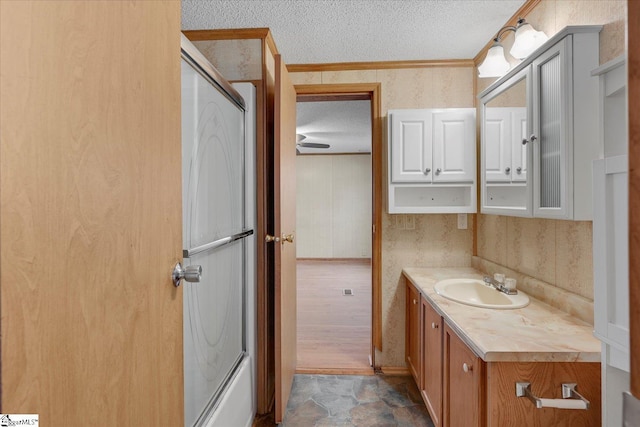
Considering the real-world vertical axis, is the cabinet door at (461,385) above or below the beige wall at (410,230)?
→ below

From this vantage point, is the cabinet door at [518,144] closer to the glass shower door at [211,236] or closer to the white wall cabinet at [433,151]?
the white wall cabinet at [433,151]

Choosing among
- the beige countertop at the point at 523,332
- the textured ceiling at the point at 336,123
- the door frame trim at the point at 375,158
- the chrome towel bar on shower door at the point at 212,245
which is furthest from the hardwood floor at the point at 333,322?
the textured ceiling at the point at 336,123

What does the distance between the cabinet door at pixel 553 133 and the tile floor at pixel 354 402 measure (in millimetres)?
1448

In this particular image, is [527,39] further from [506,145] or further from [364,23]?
[364,23]

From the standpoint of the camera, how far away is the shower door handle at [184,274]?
852mm

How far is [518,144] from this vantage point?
1.67 meters

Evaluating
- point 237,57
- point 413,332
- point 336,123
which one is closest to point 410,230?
point 413,332

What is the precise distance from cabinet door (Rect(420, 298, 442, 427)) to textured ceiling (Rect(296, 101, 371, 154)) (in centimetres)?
265

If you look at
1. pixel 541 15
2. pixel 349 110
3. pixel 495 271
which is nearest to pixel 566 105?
pixel 541 15

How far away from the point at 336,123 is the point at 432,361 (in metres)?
3.54

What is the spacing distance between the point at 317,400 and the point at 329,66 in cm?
243

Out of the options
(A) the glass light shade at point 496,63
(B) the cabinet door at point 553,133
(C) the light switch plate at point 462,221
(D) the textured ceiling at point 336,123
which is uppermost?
(D) the textured ceiling at point 336,123

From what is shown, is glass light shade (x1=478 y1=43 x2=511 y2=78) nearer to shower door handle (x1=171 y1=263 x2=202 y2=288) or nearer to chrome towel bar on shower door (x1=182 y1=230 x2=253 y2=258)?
chrome towel bar on shower door (x1=182 y1=230 x2=253 y2=258)

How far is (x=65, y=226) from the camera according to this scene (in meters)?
0.50
